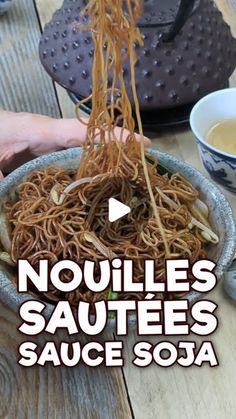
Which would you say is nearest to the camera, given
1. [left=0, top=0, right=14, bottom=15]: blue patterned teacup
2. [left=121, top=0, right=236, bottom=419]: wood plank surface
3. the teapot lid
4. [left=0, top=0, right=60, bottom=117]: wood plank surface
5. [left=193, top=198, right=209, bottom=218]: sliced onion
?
[left=121, top=0, right=236, bottom=419]: wood plank surface

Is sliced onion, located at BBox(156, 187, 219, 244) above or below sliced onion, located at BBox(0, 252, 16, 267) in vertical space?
below

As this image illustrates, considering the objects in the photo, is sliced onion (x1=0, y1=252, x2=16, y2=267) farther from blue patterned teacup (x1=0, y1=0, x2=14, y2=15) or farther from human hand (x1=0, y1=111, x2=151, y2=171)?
blue patterned teacup (x1=0, y1=0, x2=14, y2=15)

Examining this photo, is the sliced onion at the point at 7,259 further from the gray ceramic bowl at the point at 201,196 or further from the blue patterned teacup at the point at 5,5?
the blue patterned teacup at the point at 5,5

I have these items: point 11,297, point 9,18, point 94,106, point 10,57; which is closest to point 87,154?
point 94,106

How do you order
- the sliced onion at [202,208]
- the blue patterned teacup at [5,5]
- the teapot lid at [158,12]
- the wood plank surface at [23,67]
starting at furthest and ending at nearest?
the blue patterned teacup at [5,5]
the wood plank surface at [23,67]
the teapot lid at [158,12]
the sliced onion at [202,208]

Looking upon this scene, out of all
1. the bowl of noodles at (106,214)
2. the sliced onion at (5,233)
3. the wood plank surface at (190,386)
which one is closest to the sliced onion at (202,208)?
the bowl of noodles at (106,214)

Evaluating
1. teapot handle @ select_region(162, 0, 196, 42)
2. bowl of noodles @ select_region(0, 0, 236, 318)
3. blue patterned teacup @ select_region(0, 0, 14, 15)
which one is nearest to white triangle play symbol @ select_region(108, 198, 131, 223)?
bowl of noodles @ select_region(0, 0, 236, 318)
